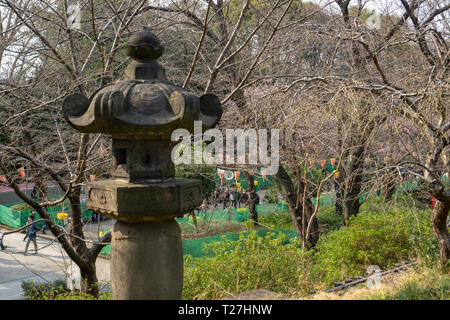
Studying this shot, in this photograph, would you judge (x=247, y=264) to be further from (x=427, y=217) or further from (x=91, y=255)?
(x=427, y=217)

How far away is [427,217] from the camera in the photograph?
25.6 feet

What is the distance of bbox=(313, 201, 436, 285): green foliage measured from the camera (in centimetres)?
713

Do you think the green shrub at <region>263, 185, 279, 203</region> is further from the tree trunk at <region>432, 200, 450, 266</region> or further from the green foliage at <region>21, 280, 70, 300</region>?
the tree trunk at <region>432, 200, 450, 266</region>

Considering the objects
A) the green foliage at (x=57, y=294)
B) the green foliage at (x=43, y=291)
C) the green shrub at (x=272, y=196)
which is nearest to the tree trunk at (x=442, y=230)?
the green foliage at (x=57, y=294)

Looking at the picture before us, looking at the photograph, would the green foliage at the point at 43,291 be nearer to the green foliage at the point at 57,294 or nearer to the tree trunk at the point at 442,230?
the green foliage at the point at 57,294

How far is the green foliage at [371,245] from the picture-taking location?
7.13 m

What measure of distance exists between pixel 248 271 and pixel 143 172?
11.0 feet

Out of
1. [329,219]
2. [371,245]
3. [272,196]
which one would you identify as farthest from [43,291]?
[272,196]

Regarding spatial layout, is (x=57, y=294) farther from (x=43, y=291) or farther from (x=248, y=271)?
(x=248, y=271)

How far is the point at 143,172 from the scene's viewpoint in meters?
2.96

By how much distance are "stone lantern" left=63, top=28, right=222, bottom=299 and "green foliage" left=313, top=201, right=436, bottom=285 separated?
466 cm

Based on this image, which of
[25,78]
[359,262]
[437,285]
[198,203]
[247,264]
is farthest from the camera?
[359,262]
